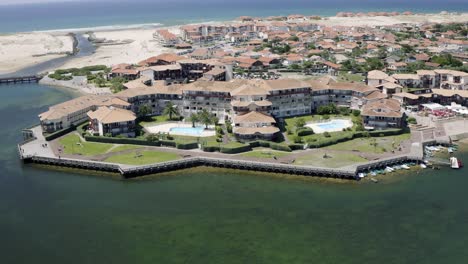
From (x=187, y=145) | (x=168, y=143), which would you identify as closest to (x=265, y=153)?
(x=187, y=145)

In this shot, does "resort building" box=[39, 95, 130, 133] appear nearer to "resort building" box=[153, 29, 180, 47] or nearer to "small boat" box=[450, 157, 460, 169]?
"small boat" box=[450, 157, 460, 169]

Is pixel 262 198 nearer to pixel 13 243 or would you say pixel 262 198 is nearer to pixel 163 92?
pixel 13 243

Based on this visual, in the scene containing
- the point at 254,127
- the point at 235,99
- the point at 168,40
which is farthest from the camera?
the point at 168,40

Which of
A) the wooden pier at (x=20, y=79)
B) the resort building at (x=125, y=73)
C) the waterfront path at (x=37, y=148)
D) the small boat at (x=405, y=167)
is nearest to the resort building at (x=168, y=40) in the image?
the resort building at (x=125, y=73)

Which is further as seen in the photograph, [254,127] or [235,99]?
[235,99]

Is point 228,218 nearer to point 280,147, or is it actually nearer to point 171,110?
point 280,147

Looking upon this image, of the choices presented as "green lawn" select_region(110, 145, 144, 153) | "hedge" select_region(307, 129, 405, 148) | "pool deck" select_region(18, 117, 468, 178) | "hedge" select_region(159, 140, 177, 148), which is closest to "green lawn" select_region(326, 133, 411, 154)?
"hedge" select_region(307, 129, 405, 148)
